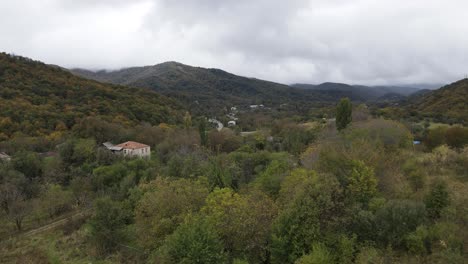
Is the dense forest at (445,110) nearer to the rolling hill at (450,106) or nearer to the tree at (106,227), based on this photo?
the rolling hill at (450,106)

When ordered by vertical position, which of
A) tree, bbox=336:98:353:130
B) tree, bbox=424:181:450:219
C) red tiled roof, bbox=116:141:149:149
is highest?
tree, bbox=336:98:353:130

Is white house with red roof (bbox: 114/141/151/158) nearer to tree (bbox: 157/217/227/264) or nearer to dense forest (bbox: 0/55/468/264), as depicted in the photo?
dense forest (bbox: 0/55/468/264)

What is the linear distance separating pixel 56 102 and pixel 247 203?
59347 millimetres

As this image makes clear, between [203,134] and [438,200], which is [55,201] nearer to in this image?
[203,134]

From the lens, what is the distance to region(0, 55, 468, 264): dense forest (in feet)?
51.3

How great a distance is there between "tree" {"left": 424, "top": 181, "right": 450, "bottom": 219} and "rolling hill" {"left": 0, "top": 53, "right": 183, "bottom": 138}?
5495 centimetres

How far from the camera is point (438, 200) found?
734 inches

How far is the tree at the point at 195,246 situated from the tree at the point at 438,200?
1238 centimetres

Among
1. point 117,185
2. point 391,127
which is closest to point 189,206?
point 117,185

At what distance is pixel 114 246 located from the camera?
2320 centimetres

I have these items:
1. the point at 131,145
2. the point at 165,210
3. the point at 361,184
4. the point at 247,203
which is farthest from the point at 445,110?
the point at 165,210

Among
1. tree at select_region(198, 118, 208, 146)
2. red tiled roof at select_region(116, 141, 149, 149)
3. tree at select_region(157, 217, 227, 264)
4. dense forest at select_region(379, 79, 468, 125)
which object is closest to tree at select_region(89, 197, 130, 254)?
tree at select_region(157, 217, 227, 264)

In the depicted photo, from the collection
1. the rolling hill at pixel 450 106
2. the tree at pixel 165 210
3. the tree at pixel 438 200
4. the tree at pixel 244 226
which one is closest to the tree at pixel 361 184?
the tree at pixel 438 200

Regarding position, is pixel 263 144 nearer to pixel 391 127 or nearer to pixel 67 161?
pixel 391 127
